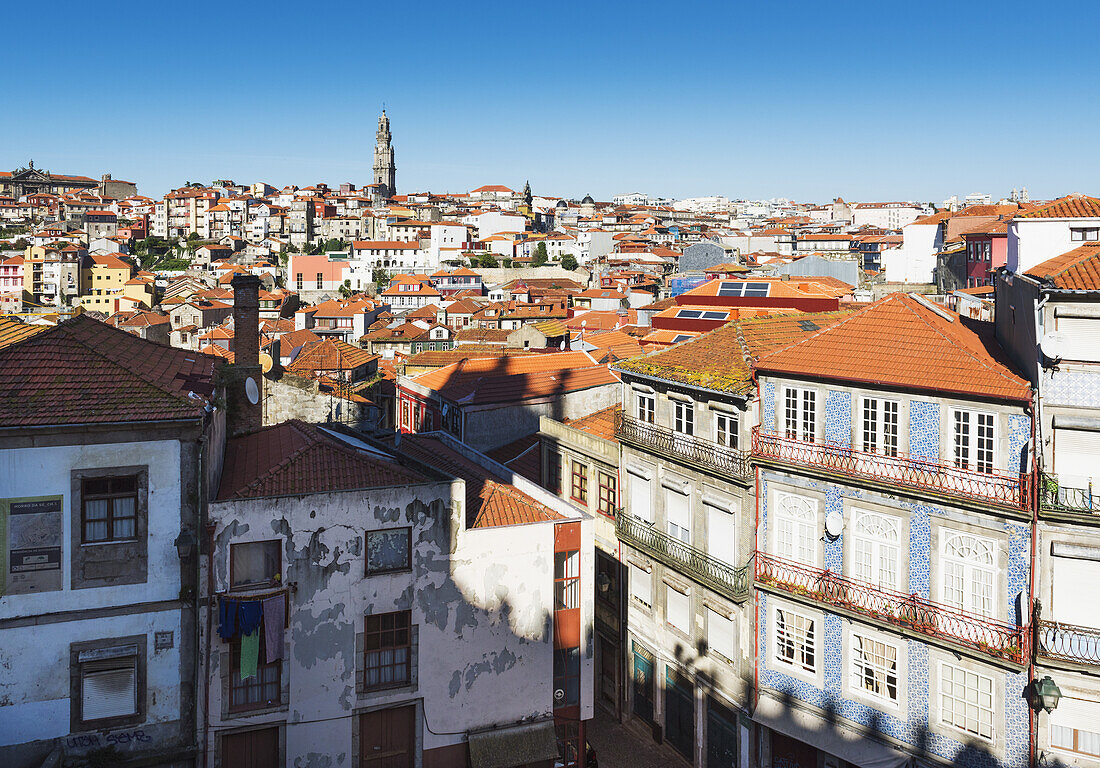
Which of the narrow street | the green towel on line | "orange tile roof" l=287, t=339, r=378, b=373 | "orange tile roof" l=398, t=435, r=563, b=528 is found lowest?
the narrow street

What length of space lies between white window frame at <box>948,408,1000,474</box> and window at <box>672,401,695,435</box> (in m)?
6.35

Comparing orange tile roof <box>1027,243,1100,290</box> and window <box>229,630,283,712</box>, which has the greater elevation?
orange tile roof <box>1027,243,1100,290</box>

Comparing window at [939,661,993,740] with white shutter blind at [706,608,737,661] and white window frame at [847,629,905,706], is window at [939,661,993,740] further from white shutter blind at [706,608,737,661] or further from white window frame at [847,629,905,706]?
white shutter blind at [706,608,737,661]

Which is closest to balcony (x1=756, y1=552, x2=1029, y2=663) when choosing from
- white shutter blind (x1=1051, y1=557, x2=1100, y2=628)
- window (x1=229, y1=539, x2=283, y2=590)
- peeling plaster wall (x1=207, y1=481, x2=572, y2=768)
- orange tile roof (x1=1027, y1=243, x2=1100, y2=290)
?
white shutter blind (x1=1051, y1=557, x2=1100, y2=628)

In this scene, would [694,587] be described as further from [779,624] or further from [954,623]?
[954,623]

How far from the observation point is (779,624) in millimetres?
19250

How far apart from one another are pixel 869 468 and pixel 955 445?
174 cm

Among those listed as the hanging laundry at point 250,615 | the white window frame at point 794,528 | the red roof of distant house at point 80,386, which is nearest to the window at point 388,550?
the hanging laundry at point 250,615

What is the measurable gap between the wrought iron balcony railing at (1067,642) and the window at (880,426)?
4112mm

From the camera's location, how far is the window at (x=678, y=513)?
2147 centimetres

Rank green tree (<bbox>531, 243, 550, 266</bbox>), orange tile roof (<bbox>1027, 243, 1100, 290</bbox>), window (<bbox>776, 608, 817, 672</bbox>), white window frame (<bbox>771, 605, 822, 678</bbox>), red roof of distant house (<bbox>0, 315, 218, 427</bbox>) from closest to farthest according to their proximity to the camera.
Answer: red roof of distant house (<bbox>0, 315, 218, 427</bbox>) → orange tile roof (<bbox>1027, 243, 1100, 290</bbox>) → white window frame (<bbox>771, 605, 822, 678</bbox>) → window (<bbox>776, 608, 817, 672</bbox>) → green tree (<bbox>531, 243, 550, 266</bbox>)

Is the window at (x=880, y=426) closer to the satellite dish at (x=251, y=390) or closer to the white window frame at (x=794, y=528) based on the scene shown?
the white window frame at (x=794, y=528)

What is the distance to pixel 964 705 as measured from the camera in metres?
16.5

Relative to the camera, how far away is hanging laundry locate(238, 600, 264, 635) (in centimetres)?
1524
